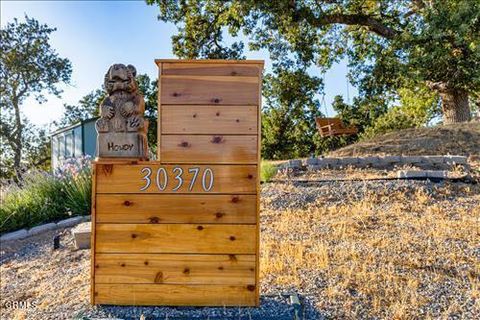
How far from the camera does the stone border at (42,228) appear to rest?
6188 millimetres

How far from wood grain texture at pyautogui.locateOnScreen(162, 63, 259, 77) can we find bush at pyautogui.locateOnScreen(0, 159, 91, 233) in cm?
453

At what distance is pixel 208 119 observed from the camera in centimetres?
269

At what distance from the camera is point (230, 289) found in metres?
2.71

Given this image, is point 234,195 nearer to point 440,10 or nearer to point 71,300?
point 71,300

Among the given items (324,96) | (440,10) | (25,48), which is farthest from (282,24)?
(25,48)

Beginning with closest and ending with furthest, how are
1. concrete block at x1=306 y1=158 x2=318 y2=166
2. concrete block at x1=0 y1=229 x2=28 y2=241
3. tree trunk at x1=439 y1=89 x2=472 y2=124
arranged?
1. concrete block at x1=0 y1=229 x2=28 y2=241
2. concrete block at x1=306 y1=158 x2=318 y2=166
3. tree trunk at x1=439 y1=89 x2=472 y2=124

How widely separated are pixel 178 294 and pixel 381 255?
1650 millimetres

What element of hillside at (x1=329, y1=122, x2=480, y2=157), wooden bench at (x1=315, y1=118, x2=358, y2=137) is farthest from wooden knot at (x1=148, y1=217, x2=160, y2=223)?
wooden bench at (x1=315, y1=118, x2=358, y2=137)

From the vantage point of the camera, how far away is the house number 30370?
2.70 m

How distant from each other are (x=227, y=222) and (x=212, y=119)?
0.63m

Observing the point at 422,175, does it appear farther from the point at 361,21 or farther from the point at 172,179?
the point at 361,21

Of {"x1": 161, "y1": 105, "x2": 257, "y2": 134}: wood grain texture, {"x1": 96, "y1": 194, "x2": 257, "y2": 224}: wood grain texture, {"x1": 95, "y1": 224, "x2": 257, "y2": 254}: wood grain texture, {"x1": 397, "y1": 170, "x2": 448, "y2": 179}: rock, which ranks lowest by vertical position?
{"x1": 95, "y1": 224, "x2": 257, "y2": 254}: wood grain texture

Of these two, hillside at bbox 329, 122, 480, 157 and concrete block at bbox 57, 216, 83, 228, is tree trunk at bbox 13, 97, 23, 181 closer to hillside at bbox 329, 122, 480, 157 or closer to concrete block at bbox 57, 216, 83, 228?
concrete block at bbox 57, 216, 83, 228
